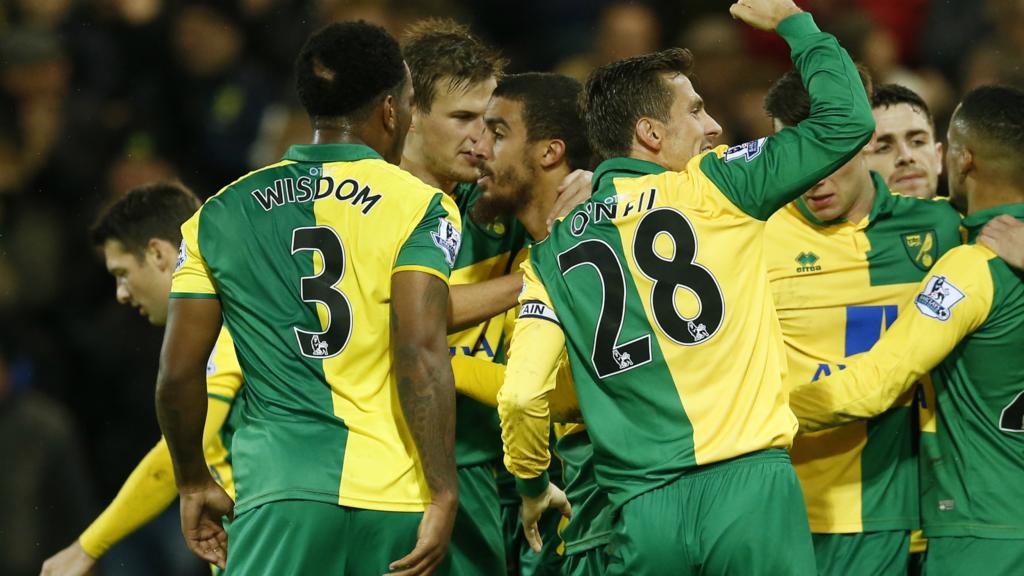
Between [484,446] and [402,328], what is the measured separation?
4.26ft

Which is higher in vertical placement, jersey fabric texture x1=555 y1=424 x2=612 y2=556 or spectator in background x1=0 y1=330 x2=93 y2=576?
→ jersey fabric texture x1=555 y1=424 x2=612 y2=556

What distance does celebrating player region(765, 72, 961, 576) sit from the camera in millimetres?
5363

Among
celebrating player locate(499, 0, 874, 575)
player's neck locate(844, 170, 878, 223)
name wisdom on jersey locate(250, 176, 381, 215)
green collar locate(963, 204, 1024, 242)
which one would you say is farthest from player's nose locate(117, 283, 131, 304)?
green collar locate(963, 204, 1024, 242)

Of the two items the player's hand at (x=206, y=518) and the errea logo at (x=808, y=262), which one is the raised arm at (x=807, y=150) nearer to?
the errea logo at (x=808, y=262)

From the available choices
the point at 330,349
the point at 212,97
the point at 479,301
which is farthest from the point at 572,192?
the point at 212,97

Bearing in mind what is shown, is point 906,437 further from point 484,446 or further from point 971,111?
point 484,446

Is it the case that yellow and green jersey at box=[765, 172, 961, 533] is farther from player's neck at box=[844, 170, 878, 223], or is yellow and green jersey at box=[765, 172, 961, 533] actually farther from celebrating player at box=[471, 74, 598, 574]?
celebrating player at box=[471, 74, 598, 574]

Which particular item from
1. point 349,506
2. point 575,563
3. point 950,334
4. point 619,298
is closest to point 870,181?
point 950,334

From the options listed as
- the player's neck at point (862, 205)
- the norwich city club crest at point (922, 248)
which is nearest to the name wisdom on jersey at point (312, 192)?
the player's neck at point (862, 205)

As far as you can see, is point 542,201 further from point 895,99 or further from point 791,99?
point 895,99

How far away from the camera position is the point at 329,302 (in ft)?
15.3

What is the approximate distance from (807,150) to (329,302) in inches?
63.8

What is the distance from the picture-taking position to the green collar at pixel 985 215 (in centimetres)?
518

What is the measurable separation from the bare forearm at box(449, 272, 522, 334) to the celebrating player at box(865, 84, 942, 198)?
2.00 meters
